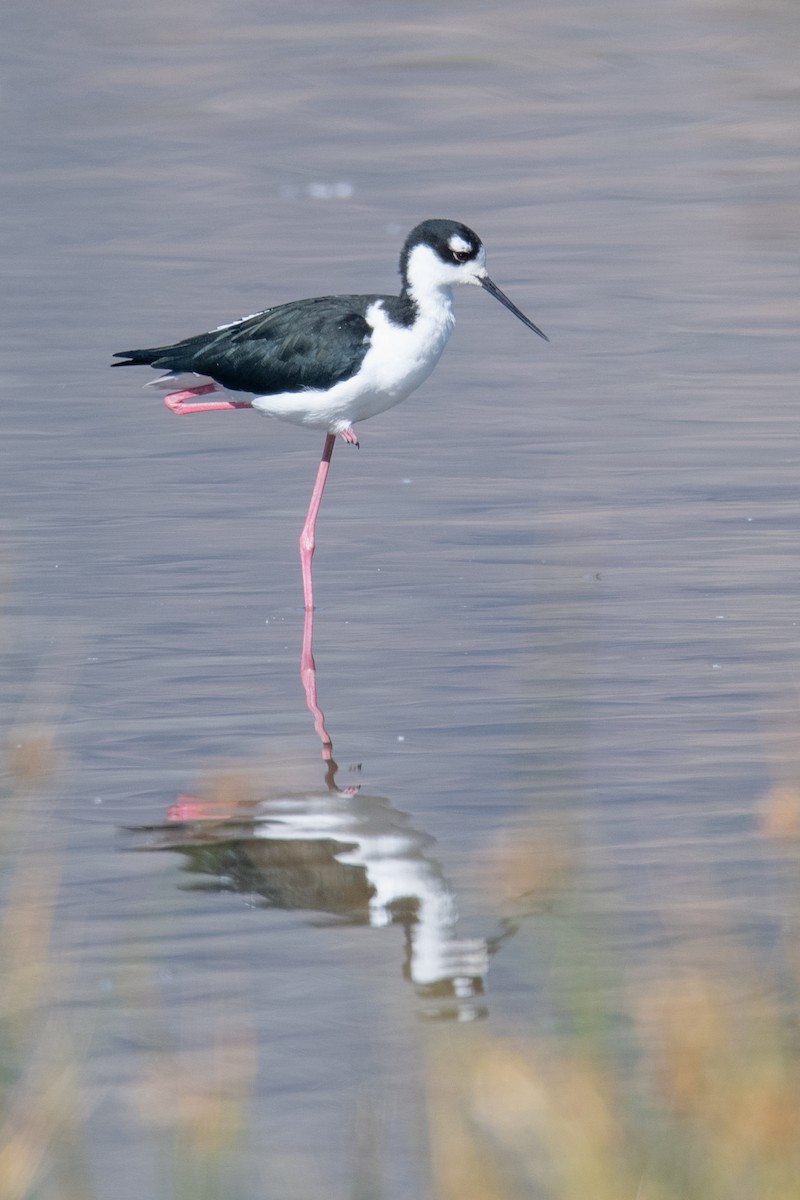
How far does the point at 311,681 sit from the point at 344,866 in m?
1.45

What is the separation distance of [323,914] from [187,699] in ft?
5.07

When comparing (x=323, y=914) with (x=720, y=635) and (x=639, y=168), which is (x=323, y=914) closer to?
(x=720, y=635)

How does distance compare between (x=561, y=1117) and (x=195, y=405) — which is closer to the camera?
(x=561, y=1117)

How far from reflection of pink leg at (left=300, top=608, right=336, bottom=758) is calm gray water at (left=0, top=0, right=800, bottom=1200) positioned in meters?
0.03

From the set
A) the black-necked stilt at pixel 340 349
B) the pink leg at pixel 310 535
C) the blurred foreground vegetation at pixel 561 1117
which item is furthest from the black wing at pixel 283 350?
the blurred foreground vegetation at pixel 561 1117

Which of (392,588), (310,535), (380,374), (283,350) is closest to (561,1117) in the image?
(392,588)

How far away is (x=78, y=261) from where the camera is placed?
1227cm

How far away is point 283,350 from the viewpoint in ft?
25.2

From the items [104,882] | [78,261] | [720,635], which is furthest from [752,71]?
[104,882]

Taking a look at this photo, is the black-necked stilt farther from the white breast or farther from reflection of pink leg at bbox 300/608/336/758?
reflection of pink leg at bbox 300/608/336/758

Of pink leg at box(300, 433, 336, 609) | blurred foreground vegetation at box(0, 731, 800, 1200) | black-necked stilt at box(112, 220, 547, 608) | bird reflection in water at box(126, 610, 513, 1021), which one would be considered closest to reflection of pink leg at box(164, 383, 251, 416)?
black-necked stilt at box(112, 220, 547, 608)

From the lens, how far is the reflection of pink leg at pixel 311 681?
235 inches

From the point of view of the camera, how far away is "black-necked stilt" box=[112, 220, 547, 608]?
7570 millimetres

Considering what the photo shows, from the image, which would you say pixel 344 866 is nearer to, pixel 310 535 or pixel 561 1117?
pixel 561 1117
